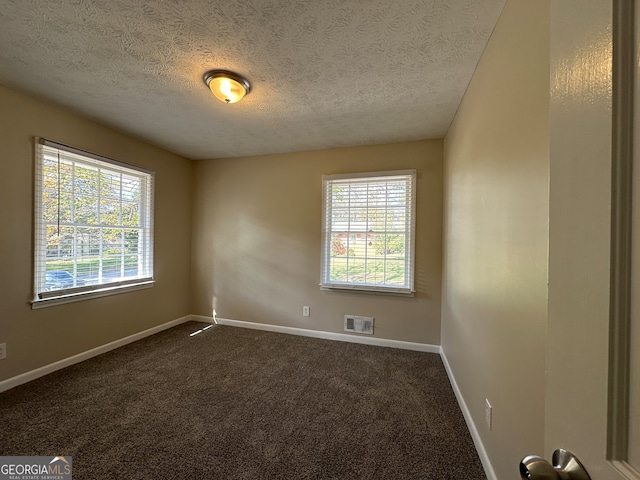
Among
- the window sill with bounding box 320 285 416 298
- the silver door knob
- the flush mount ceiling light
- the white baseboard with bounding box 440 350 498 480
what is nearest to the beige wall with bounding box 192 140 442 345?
the window sill with bounding box 320 285 416 298

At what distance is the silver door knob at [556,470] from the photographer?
16.0 inches

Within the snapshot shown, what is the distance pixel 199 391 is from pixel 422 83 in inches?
119

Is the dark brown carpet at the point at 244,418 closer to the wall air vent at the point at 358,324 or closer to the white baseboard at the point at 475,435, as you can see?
the white baseboard at the point at 475,435

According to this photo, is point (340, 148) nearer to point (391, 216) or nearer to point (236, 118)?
point (391, 216)

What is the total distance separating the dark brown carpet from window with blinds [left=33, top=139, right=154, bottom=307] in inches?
32.3

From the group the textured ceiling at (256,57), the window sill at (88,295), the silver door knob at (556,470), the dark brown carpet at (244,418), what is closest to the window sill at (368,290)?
the dark brown carpet at (244,418)

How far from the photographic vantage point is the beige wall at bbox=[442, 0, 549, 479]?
100 cm

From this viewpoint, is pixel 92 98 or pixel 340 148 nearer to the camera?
pixel 92 98

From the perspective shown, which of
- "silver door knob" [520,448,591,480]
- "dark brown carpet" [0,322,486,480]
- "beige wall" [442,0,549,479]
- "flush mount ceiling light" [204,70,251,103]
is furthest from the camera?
"flush mount ceiling light" [204,70,251,103]

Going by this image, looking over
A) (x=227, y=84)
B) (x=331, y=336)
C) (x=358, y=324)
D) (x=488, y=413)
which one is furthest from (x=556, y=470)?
(x=331, y=336)

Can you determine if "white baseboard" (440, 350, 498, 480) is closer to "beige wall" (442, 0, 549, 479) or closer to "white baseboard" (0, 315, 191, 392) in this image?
"beige wall" (442, 0, 549, 479)

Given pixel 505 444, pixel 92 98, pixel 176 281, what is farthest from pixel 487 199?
pixel 176 281

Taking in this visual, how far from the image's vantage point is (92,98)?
230 cm

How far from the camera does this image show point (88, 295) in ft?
9.05
